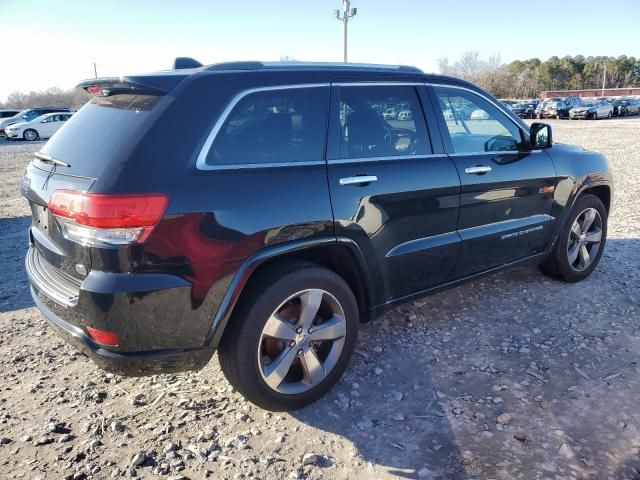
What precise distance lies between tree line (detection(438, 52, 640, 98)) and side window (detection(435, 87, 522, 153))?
274ft

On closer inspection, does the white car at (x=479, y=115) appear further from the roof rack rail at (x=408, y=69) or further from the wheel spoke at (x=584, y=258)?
the wheel spoke at (x=584, y=258)

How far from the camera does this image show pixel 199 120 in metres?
2.42

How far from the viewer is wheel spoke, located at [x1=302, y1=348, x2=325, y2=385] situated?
2.83 m

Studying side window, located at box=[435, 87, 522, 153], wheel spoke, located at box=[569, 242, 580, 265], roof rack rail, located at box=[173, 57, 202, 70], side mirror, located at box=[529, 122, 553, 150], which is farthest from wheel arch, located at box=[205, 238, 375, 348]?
wheel spoke, located at box=[569, 242, 580, 265]

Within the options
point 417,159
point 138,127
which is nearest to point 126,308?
point 138,127

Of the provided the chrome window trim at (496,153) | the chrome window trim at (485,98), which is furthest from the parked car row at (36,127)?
the chrome window trim at (496,153)

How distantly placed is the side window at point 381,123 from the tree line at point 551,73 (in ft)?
276

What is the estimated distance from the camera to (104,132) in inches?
98.6

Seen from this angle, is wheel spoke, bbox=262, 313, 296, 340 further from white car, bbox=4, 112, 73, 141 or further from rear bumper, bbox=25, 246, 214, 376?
white car, bbox=4, 112, 73, 141

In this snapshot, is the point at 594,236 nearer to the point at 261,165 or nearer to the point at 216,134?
the point at 261,165

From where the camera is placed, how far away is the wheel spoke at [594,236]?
15.1 ft

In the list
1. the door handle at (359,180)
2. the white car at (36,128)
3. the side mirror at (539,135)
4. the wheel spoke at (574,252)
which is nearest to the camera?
the door handle at (359,180)

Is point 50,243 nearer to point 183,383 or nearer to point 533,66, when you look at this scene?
point 183,383

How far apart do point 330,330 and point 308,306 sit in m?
→ 0.23
